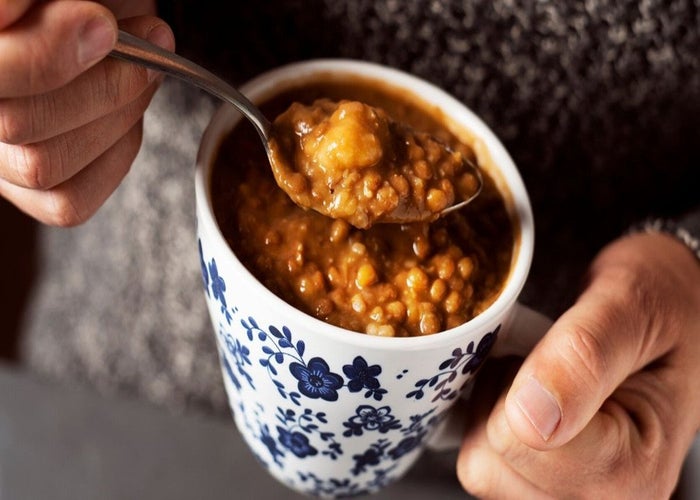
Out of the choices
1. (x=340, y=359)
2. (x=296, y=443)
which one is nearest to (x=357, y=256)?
(x=340, y=359)

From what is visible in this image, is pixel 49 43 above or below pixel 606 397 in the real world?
above

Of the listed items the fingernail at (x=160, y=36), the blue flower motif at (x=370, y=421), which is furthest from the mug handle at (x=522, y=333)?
the fingernail at (x=160, y=36)

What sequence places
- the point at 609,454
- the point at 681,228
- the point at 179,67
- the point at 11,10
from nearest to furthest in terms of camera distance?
the point at 11,10, the point at 179,67, the point at 609,454, the point at 681,228

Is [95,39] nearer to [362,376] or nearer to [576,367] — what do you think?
[362,376]

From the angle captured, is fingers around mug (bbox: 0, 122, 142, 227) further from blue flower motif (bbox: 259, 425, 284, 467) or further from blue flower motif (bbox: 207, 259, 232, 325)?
blue flower motif (bbox: 259, 425, 284, 467)

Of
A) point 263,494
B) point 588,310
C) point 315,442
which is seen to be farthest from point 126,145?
point 263,494

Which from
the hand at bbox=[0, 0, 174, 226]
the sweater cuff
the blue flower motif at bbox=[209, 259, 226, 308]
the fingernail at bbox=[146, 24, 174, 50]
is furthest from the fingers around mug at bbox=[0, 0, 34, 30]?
the sweater cuff
